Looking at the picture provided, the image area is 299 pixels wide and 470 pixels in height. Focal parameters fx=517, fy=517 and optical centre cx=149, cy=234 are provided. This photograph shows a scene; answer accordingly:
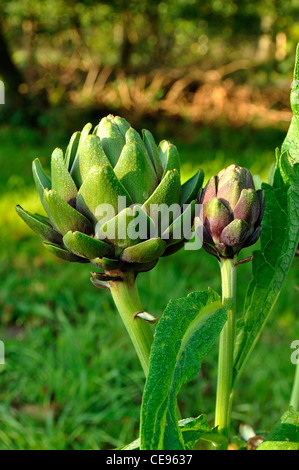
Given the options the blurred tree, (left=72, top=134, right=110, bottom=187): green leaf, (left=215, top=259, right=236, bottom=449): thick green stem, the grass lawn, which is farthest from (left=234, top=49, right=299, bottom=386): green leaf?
the blurred tree

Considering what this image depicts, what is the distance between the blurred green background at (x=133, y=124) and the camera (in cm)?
108

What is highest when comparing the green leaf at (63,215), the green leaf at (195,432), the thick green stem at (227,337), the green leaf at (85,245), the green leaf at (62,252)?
the green leaf at (63,215)

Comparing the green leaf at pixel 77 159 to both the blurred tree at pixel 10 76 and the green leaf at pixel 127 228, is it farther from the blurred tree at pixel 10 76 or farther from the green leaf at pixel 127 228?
the blurred tree at pixel 10 76

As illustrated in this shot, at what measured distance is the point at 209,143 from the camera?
3.68m

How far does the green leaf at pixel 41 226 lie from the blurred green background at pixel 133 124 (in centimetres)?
72

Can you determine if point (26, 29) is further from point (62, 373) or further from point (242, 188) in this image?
point (242, 188)

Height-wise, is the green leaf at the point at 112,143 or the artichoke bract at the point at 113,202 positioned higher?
the green leaf at the point at 112,143

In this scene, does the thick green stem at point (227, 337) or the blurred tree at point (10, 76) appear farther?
the blurred tree at point (10, 76)

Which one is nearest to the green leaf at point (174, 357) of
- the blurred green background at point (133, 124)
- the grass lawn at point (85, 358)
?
the grass lawn at point (85, 358)

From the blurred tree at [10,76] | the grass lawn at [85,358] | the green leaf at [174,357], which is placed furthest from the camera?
the blurred tree at [10,76]

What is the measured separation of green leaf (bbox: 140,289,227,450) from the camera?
9.9 inches

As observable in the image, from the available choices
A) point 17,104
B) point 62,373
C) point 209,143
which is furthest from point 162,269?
point 17,104

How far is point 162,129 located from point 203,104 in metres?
0.42

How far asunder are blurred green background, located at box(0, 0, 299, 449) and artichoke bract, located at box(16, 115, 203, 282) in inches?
28.8
